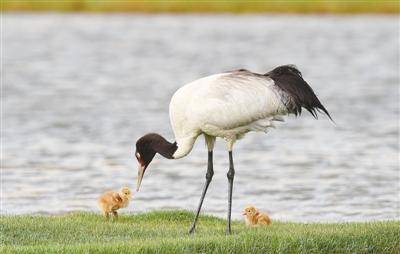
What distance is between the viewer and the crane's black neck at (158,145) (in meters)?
13.1

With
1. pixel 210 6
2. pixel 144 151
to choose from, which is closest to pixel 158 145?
pixel 144 151

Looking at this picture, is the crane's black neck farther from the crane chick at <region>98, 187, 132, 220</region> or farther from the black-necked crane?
the crane chick at <region>98, 187, 132, 220</region>

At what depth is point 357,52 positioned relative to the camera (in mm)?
52406

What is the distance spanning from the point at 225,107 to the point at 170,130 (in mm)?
14446

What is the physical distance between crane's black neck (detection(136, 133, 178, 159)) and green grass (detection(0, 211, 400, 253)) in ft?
2.68

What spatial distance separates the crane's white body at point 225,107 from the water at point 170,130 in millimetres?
3689

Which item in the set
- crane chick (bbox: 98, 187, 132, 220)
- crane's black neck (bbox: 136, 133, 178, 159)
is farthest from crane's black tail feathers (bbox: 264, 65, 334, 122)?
crane chick (bbox: 98, 187, 132, 220)

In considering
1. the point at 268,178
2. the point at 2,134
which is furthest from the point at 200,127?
the point at 2,134

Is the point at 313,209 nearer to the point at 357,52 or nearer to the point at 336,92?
the point at 336,92

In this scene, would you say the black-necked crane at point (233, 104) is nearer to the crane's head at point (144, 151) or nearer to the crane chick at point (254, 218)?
the crane's head at point (144, 151)

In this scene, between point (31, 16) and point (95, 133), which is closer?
point (95, 133)

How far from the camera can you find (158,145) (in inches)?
520

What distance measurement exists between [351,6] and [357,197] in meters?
52.3

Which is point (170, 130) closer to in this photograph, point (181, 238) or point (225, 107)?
point (225, 107)
